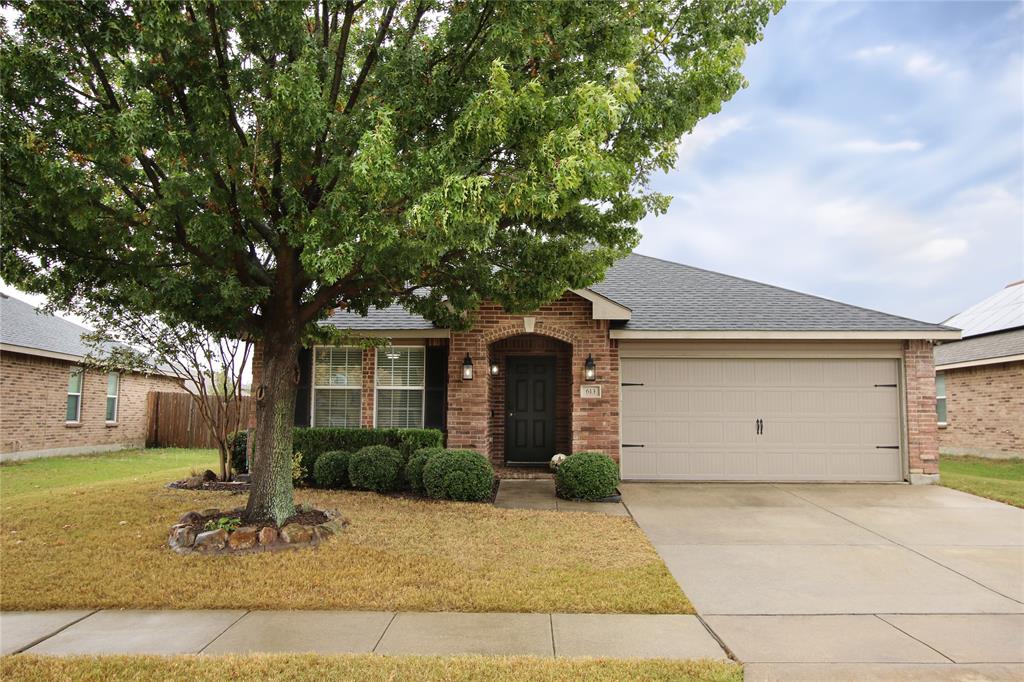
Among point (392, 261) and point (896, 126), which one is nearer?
point (392, 261)

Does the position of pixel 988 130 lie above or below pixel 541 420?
above

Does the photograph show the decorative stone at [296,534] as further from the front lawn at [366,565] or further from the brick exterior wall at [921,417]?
the brick exterior wall at [921,417]

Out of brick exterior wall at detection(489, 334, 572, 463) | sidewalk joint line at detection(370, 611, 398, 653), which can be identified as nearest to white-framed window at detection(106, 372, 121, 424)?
brick exterior wall at detection(489, 334, 572, 463)

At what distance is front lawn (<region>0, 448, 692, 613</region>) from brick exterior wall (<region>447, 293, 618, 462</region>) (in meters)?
2.64

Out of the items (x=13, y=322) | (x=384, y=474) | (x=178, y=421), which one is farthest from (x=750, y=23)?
(x=178, y=421)

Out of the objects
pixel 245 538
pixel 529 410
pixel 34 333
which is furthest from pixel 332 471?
pixel 34 333

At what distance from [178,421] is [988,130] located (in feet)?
77.3

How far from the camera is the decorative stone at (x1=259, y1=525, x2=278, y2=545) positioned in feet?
20.7

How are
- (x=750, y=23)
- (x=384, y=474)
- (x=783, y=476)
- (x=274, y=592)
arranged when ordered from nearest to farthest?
(x=274, y=592)
(x=750, y=23)
(x=384, y=474)
(x=783, y=476)

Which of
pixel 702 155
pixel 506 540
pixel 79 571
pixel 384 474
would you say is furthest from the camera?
pixel 702 155

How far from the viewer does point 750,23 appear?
5961 mm

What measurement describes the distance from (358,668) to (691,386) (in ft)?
28.5

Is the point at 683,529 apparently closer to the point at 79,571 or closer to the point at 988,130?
the point at 79,571

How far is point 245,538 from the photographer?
6277 millimetres
